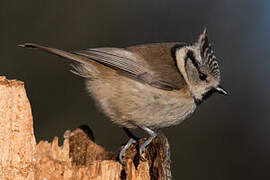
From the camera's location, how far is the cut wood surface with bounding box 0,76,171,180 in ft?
9.44

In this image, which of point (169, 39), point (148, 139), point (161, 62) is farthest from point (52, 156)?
point (169, 39)

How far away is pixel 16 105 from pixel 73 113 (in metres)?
3.17

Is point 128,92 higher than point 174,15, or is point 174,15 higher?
point 174,15

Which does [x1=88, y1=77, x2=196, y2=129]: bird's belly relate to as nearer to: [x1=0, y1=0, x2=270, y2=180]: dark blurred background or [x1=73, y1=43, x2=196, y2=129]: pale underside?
[x1=73, y1=43, x2=196, y2=129]: pale underside

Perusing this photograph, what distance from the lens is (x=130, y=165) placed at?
3.29 m

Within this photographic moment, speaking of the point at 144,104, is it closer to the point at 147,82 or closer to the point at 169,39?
the point at 147,82

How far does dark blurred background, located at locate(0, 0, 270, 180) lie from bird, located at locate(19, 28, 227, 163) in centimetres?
201

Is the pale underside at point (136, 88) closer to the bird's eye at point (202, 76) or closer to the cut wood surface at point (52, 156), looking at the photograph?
the bird's eye at point (202, 76)

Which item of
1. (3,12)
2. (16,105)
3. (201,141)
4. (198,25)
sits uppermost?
(3,12)

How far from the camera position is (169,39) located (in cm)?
642

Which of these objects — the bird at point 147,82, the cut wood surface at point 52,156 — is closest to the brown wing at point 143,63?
the bird at point 147,82

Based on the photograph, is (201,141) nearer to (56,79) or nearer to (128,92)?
(56,79)

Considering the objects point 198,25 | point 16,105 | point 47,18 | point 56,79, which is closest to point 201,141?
point 198,25

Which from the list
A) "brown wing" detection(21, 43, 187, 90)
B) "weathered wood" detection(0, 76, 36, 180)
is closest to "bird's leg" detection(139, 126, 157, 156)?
"brown wing" detection(21, 43, 187, 90)
